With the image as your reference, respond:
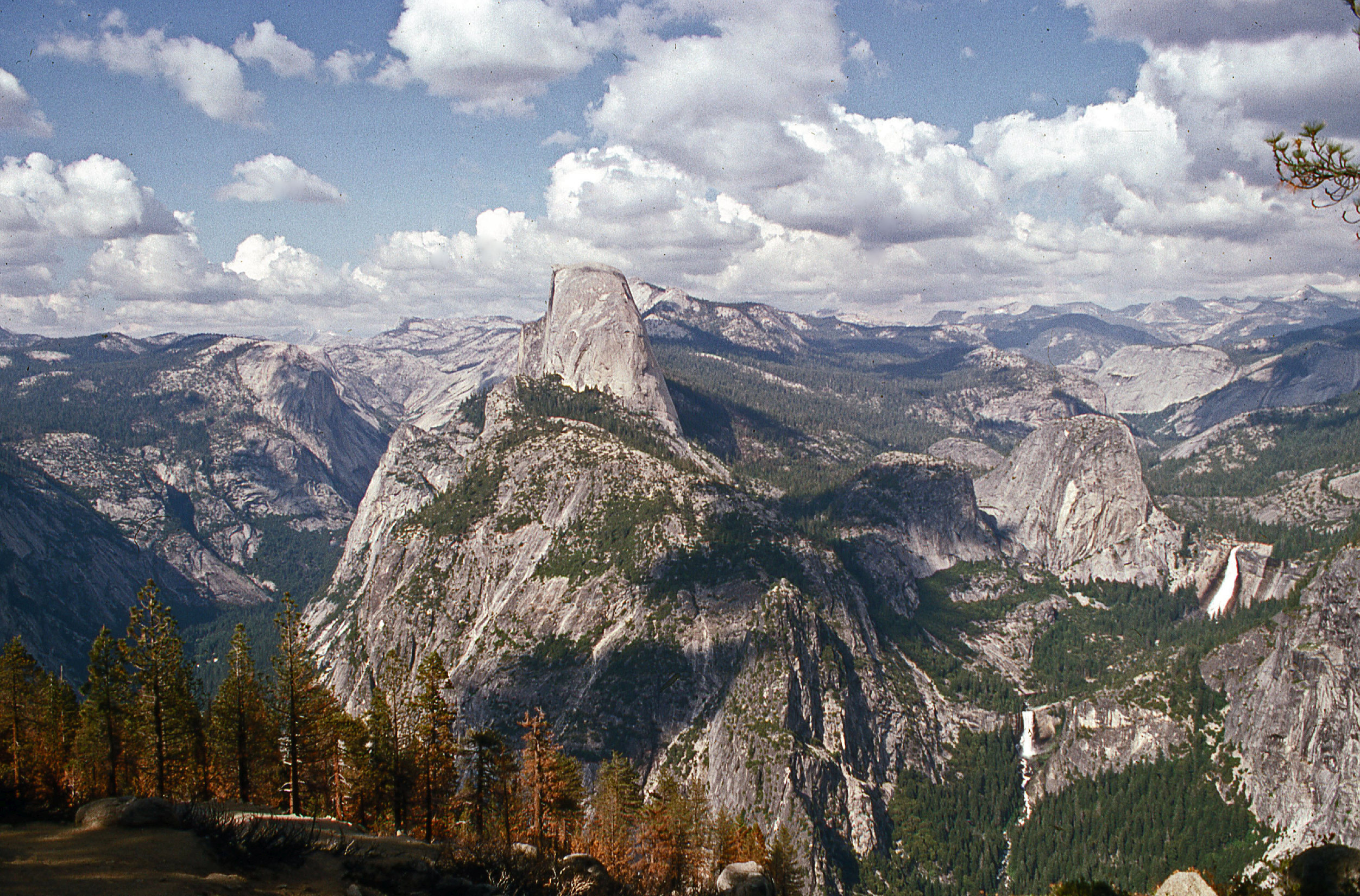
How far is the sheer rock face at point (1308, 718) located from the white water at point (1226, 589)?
64.2 metres

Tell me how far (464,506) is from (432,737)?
394 feet

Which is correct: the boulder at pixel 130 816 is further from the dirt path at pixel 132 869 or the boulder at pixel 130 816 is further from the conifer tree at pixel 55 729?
the conifer tree at pixel 55 729

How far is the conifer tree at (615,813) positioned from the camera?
5109 cm

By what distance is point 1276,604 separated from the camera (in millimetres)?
171250

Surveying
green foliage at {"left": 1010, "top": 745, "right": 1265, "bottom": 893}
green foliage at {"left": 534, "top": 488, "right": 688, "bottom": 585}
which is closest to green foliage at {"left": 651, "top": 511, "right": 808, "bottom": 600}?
green foliage at {"left": 534, "top": 488, "right": 688, "bottom": 585}

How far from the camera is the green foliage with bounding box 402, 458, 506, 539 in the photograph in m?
156

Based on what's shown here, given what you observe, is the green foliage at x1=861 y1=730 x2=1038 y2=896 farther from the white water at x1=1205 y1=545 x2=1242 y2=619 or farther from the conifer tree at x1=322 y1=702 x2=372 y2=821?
the white water at x1=1205 y1=545 x2=1242 y2=619

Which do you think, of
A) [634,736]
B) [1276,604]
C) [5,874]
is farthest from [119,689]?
[1276,604]

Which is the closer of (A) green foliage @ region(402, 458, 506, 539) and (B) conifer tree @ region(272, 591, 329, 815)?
(B) conifer tree @ region(272, 591, 329, 815)

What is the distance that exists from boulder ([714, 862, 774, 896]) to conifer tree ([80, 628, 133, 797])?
36.8m

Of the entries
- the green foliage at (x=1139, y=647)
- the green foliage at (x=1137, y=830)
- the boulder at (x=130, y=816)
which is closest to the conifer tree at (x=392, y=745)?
the boulder at (x=130, y=816)

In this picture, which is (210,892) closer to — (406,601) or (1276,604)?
(406,601)

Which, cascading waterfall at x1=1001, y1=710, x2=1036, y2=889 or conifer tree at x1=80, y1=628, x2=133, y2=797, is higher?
conifer tree at x1=80, y1=628, x2=133, y2=797

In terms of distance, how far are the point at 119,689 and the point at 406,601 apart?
4061 inches
